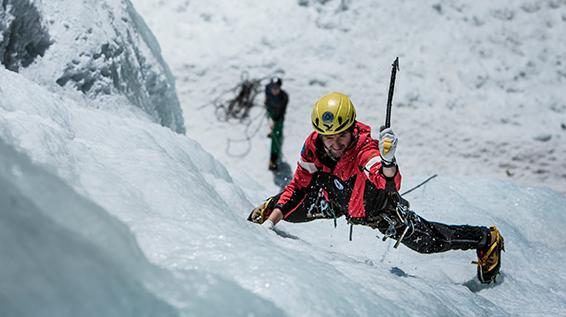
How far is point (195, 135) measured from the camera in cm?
911

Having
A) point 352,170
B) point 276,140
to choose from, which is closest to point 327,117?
point 352,170

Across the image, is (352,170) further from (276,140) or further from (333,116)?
(276,140)

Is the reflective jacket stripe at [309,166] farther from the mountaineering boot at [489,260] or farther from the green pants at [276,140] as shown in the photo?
the green pants at [276,140]

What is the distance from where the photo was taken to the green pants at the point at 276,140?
27.9 ft

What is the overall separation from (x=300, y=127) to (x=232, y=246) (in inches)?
259

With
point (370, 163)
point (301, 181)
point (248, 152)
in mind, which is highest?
point (370, 163)

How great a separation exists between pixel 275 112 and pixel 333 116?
4.73 m

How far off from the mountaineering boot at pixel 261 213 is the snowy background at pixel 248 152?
7.0 inches

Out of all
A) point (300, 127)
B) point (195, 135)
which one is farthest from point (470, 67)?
point (195, 135)

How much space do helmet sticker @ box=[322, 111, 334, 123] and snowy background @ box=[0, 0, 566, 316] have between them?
Result: 895 millimetres

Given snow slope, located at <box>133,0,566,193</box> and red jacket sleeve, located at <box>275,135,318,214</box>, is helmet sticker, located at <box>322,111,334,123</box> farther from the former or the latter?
snow slope, located at <box>133,0,566,193</box>

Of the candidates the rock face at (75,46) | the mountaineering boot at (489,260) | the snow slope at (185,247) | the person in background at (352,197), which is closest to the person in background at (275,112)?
the rock face at (75,46)

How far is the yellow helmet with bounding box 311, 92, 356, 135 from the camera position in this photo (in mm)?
3877

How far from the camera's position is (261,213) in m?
4.41
